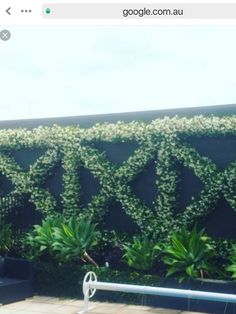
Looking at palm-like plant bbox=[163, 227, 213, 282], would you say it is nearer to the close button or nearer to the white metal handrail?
the white metal handrail

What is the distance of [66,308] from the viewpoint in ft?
28.9

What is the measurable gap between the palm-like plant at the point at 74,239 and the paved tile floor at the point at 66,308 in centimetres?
98

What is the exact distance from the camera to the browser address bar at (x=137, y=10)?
201 inches

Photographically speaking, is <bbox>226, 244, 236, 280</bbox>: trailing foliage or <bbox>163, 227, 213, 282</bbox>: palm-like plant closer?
<bbox>226, 244, 236, 280</bbox>: trailing foliage

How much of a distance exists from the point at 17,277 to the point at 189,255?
3818 mm

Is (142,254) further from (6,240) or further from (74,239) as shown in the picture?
(6,240)

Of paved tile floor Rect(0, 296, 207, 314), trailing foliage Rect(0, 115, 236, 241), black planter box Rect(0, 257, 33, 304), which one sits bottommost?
paved tile floor Rect(0, 296, 207, 314)

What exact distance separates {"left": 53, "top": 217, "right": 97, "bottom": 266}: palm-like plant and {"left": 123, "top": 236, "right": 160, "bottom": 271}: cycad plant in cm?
98

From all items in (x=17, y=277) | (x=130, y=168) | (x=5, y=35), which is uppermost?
(x=5, y=35)

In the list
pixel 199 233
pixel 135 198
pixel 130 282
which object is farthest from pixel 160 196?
pixel 130 282

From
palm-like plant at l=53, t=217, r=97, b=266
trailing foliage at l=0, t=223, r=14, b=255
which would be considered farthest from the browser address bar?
trailing foliage at l=0, t=223, r=14, b=255

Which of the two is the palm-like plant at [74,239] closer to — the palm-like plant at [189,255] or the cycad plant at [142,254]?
the cycad plant at [142,254]

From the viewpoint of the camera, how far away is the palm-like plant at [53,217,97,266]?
9.82m

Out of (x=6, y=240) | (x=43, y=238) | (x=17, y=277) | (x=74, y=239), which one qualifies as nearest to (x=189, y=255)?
(x=74, y=239)
